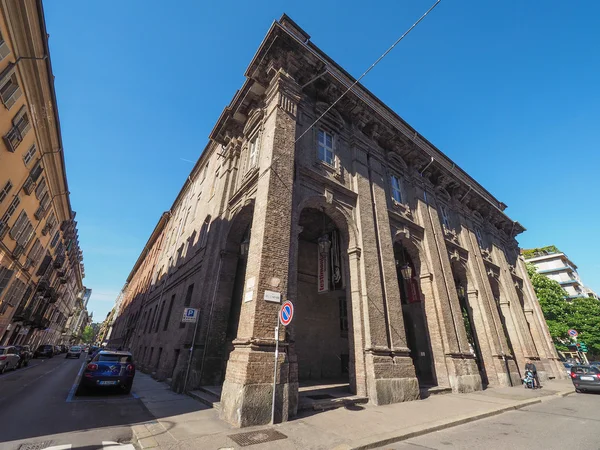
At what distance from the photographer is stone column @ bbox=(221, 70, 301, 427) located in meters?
6.35

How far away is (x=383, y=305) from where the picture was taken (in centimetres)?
1067

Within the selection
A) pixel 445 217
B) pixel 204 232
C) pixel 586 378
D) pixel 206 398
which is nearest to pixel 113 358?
pixel 206 398

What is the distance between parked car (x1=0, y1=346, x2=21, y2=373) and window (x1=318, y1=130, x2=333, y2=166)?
21481 mm

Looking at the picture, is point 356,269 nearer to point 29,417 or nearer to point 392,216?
point 392,216

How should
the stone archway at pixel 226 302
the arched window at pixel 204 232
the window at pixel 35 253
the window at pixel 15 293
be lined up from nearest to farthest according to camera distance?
the stone archway at pixel 226 302 → the arched window at pixel 204 232 → the window at pixel 15 293 → the window at pixel 35 253

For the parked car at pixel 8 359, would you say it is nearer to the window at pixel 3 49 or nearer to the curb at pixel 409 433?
the window at pixel 3 49

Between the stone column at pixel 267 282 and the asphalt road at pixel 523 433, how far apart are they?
291 centimetres

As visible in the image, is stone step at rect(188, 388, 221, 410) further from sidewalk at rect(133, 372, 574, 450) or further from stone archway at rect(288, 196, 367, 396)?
stone archway at rect(288, 196, 367, 396)

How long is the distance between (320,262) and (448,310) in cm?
700

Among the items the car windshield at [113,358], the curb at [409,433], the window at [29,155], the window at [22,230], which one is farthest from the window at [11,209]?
the curb at [409,433]

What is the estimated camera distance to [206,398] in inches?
327

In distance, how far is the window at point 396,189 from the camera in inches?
611

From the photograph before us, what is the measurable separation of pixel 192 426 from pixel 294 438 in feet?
7.69

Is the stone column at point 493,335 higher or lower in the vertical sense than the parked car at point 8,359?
higher
